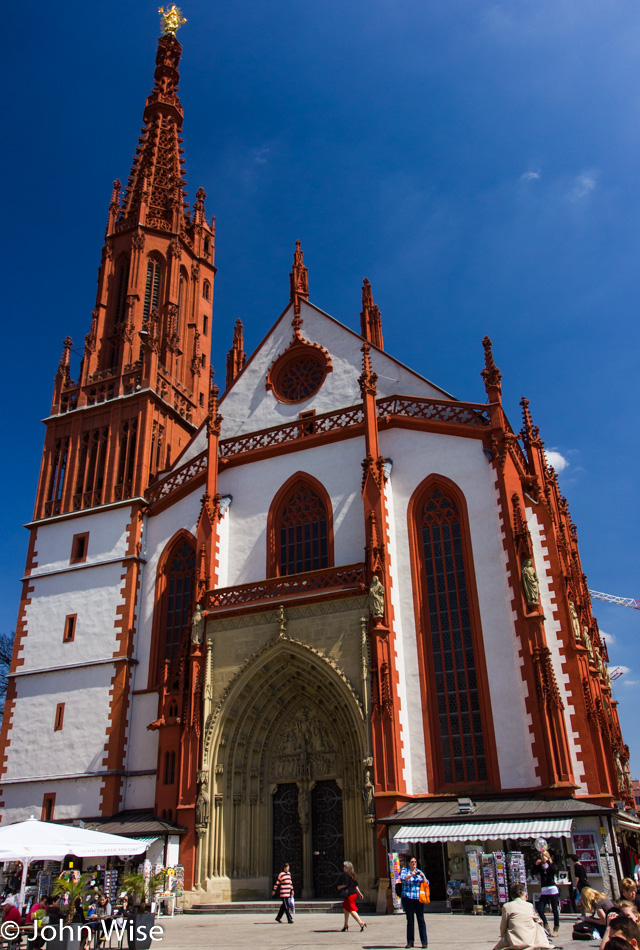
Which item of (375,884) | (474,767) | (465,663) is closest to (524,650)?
(465,663)

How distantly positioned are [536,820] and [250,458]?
1495cm

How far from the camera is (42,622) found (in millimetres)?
28734

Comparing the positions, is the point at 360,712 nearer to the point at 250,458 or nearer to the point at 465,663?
the point at 465,663

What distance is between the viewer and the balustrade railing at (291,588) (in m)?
22.0

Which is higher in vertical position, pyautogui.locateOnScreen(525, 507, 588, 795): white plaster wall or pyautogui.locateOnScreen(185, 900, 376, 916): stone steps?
pyautogui.locateOnScreen(525, 507, 588, 795): white plaster wall

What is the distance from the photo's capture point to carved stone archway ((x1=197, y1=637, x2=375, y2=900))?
21.0 m

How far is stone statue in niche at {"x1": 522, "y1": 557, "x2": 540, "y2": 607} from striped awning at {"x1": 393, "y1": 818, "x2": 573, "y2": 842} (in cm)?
530

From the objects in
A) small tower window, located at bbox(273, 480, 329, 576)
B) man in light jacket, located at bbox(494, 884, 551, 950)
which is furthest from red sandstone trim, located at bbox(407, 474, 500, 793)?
man in light jacket, located at bbox(494, 884, 551, 950)

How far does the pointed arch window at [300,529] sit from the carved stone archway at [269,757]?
11.6 feet

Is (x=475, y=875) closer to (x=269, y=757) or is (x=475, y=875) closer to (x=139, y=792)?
(x=269, y=757)

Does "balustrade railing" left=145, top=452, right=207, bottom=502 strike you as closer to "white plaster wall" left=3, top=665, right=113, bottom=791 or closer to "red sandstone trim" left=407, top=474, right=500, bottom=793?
"white plaster wall" left=3, top=665, right=113, bottom=791

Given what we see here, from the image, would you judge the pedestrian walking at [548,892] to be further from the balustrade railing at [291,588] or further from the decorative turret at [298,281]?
the decorative turret at [298,281]

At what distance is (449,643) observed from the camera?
21.6m

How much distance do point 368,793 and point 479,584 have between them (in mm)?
6400
